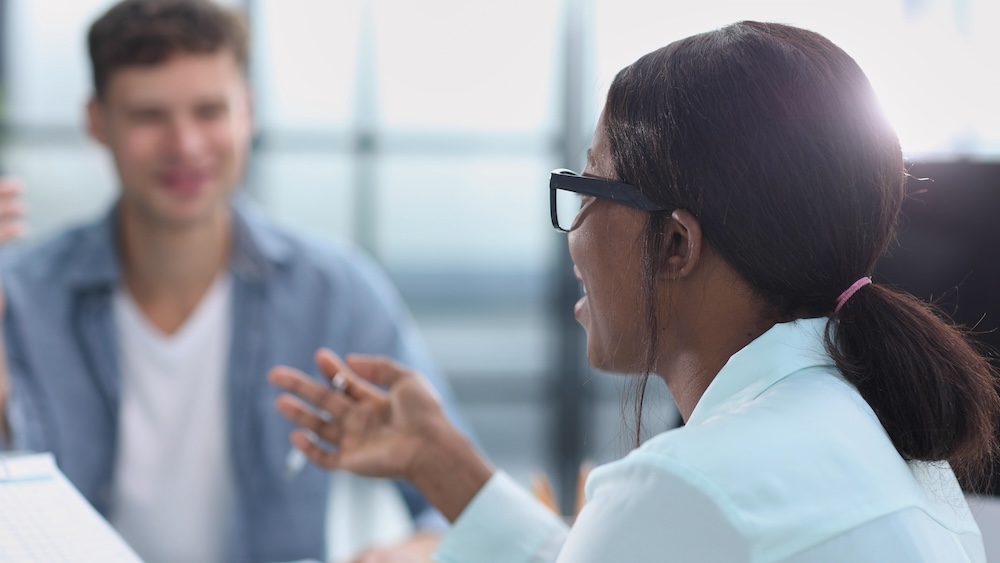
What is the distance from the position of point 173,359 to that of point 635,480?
1.32 metres

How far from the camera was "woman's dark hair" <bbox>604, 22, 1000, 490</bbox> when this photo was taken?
81 centimetres

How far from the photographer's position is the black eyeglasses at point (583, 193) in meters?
0.88

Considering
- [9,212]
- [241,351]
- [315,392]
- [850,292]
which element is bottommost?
[241,351]

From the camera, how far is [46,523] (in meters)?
1.02

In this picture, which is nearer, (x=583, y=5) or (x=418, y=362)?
(x=418, y=362)

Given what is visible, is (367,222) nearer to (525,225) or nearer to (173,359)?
(525,225)

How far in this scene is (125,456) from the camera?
5.94 feet

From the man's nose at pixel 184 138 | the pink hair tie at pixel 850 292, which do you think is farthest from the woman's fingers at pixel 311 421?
the pink hair tie at pixel 850 292

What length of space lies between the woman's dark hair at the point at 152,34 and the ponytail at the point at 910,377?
1.38 m

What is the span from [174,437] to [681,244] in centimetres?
126

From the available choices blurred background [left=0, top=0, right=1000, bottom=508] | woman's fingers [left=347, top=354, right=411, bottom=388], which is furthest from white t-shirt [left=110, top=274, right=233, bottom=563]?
blurred background [left=0, top=0, right=1000, bottom=508]

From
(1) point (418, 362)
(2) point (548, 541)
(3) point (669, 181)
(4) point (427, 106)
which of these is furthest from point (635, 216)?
(4) point (427, 106)

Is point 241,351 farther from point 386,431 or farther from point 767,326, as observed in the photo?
point 767,326

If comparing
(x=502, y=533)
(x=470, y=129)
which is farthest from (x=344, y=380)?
(x=470, y=129)
